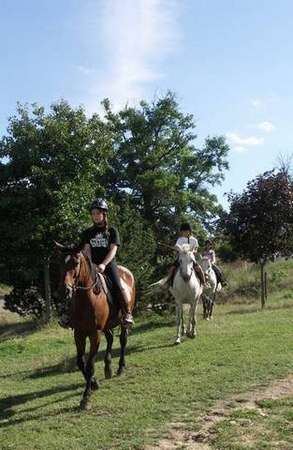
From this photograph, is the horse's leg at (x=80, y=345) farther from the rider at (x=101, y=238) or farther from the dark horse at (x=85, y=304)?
the rider at (x=101, y=238)

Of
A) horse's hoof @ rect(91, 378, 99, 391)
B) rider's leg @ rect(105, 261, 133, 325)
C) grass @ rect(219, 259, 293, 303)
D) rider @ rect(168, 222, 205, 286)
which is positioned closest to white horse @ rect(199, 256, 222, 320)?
rider @ rect(168, 222, 205, 286)

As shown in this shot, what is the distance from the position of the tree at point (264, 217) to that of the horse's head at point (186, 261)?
8739 mm

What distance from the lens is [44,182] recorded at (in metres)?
18.8

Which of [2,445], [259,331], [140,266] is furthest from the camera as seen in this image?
[140,266]

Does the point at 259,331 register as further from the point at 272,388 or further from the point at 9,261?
the point at 9,261

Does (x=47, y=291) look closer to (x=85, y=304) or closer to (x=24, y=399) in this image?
(x=24, y=399)

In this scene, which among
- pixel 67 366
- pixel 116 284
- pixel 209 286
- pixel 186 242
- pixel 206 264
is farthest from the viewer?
pixel 206 264

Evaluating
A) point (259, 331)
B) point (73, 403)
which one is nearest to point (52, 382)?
point (73, 403)

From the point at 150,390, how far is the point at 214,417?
175 centimetres

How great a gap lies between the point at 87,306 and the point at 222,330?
250 inches

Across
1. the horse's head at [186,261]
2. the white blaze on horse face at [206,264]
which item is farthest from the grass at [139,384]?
the white blaze on horse face at [206,264]

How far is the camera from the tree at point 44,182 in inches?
739

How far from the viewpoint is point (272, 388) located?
26.3 feet

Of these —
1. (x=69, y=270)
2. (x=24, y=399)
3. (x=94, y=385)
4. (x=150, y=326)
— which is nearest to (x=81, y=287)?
(x=69, y=270)
